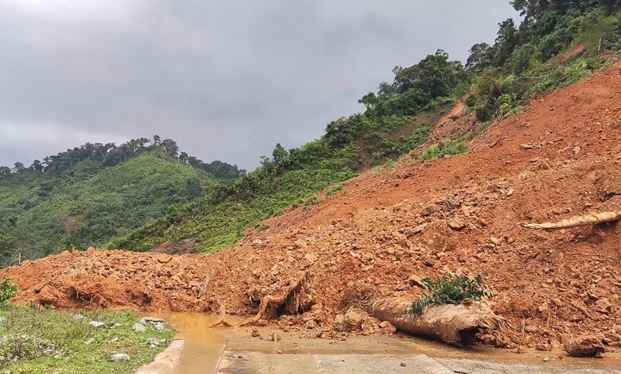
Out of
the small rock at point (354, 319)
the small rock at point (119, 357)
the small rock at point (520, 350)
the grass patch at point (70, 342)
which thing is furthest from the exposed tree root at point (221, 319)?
the small rock at point (520, 350)

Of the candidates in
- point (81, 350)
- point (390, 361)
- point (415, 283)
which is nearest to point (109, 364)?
point (81, 350)

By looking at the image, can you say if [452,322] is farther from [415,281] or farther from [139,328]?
[139,328]

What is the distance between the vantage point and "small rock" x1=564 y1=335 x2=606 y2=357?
644 cm

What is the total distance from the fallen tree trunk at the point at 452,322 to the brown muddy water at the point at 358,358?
0.16 m

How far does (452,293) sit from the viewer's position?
24.8ft

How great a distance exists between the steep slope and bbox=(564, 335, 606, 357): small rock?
1413 inches

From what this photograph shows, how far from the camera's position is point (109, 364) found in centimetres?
588

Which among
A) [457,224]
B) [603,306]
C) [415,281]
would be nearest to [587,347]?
[603,306]

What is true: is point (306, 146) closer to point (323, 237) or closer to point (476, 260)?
point (323, 237)

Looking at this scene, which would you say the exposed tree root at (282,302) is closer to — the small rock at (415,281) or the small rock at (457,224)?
the small rock at (415,281)

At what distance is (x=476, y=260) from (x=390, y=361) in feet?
12.0

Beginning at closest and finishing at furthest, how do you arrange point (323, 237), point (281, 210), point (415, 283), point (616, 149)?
point (415, 283), point (616, 149), point (323, 237), point (281, 210)

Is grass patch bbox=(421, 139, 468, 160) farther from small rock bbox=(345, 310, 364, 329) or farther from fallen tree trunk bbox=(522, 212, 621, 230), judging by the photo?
small rock bbox=(345, 310, 364, 329)

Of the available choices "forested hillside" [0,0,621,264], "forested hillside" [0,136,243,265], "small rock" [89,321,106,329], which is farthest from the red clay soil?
"forested hillside" [0,136,243,265]
